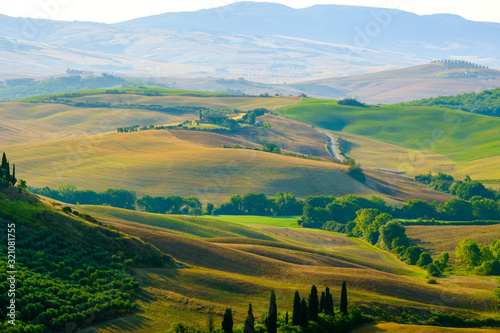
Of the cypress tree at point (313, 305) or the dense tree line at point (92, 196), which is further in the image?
the dense tree line at point (92, 196)

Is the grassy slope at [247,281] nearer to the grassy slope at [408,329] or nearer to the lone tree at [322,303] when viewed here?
the lone tree at [322,303]

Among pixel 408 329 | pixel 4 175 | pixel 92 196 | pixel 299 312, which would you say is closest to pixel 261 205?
pixel 92 196

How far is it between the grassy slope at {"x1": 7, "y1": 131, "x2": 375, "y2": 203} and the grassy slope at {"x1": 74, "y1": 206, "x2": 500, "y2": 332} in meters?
49.8

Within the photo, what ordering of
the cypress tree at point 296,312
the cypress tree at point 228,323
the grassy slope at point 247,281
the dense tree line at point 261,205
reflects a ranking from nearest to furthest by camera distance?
the cypress tree at point 228,323
the cypress tree at point 296,312
the grassy slope at point 247,281
the dense tree line at point 261,205

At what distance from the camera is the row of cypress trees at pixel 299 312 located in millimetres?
44969

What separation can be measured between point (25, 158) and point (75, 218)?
308ft

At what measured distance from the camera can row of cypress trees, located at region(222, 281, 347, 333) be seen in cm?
4497

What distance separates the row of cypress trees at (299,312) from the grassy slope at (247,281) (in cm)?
375

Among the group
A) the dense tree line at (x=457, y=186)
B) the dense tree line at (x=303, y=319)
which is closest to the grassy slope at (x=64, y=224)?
the dense tree line at (x=303, y=319)

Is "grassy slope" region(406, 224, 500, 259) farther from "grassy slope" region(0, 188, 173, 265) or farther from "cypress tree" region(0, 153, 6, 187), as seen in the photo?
"cypress tree" region(0, 153, 6, 187)

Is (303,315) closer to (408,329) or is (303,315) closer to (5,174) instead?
(408,329)

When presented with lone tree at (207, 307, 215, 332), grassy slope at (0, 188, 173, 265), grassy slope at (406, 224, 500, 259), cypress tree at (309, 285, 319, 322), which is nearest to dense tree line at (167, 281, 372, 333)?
cypress tree at (309, 285, 319, 322)

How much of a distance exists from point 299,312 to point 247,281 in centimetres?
1200

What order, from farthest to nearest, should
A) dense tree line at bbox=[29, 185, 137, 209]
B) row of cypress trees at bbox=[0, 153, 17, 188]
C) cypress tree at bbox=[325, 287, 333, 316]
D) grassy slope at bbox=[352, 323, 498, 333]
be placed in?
1. dense tree line at bbox=[29, 185, 137, 209]
2. row of cypress trees at bbox=[0, 153, 17, 188]
3. cypress tree at bbox=[325, 287, 333, 316]
4. grassy slope at bbox=[352, 323, 498, 333]
